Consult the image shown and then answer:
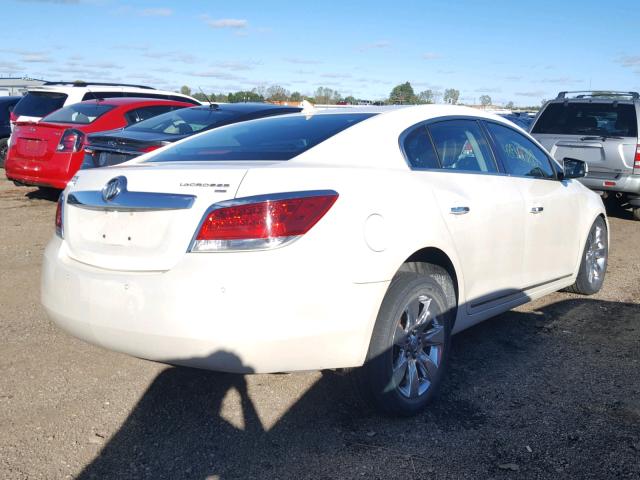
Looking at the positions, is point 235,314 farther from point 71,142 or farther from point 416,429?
point 71,142

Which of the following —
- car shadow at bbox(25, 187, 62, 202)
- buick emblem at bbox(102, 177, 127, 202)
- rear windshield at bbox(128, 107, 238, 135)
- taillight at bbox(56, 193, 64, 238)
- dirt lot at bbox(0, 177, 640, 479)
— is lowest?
car shadow at bbox(25, 187, 62, 202)

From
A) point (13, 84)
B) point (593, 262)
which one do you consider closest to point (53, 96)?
point (593, 262)

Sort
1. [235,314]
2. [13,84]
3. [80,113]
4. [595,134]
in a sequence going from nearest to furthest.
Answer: [235,314], [80,113], [595,134], [13,84]

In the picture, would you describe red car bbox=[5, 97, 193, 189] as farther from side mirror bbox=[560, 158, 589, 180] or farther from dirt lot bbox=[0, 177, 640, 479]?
side mirror bbox=[560, 158, 589, 180]

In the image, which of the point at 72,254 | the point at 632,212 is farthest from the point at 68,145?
the point at 632,212

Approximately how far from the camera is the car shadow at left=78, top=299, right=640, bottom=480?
3.12 meters

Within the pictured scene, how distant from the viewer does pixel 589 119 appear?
10.4 meters

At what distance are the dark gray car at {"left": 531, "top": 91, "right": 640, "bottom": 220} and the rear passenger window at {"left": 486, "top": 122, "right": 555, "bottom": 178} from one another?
16.6ft

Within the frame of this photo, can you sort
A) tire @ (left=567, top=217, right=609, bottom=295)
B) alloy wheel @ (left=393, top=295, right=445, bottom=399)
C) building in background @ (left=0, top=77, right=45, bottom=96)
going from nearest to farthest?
alloy wheel @ (left=393, top=295, right=445, bottom=399)
tire @ (left=567, top=217, right=609, bottom=295)
building in background @ (left=0, top=77, right=45, bottom=96)

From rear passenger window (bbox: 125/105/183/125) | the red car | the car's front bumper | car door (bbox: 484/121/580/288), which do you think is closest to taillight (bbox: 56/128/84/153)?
the red car

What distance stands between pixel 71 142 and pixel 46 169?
537mm

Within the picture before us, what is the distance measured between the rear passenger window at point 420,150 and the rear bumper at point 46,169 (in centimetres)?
630

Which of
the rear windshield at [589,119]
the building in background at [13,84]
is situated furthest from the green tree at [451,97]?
the building in background at [13,84]

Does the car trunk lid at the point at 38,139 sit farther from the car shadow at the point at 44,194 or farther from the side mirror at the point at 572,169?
the side mirror at the point at 572,169
